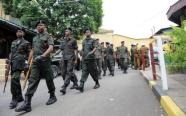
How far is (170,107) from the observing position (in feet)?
24.5

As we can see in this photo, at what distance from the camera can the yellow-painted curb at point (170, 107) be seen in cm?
690

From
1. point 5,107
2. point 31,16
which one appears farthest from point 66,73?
point 31,16

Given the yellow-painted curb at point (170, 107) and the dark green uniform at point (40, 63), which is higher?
the dark green uniform at point (40, 63)

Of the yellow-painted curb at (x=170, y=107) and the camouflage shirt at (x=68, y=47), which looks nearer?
the yellow-painted curb at (x=170, y=107)

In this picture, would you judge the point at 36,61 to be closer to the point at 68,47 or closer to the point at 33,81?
the point at 33,81

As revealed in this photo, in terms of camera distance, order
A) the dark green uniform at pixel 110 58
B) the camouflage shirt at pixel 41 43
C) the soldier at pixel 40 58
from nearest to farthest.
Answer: the soldier at pixel 40 58
the camouflage shirt at pixel 41 43
the dark green uniform at pixel 110 58

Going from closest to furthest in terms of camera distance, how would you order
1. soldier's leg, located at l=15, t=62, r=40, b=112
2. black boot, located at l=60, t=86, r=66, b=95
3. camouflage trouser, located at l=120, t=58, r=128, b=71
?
A: soldier's leg, located at l=15, t=62, r=40, b=112, black boot, located at l=60, t=86, r=66, b=95, camouflage trouser, located at l=120, t=58, r=128, b=71

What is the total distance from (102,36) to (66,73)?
69567 millimetres

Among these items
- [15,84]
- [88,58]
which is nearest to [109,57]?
[88,58]

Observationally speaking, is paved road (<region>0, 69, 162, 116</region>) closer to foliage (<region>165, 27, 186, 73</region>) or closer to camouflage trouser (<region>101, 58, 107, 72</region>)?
foliage (<region>165, 27, 186, 73</region>)

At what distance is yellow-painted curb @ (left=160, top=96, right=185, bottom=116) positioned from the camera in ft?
22.6

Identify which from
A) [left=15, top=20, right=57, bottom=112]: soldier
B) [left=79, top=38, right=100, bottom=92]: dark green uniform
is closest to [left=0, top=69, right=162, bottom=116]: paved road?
[left=15, top=20, right=57, bottom=112]: soldier

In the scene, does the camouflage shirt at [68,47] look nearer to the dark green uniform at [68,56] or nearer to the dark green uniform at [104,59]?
the dark green uniform at [68,56]

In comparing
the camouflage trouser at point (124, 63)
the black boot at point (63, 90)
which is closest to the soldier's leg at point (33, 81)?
the black boot at point (63, 90)
